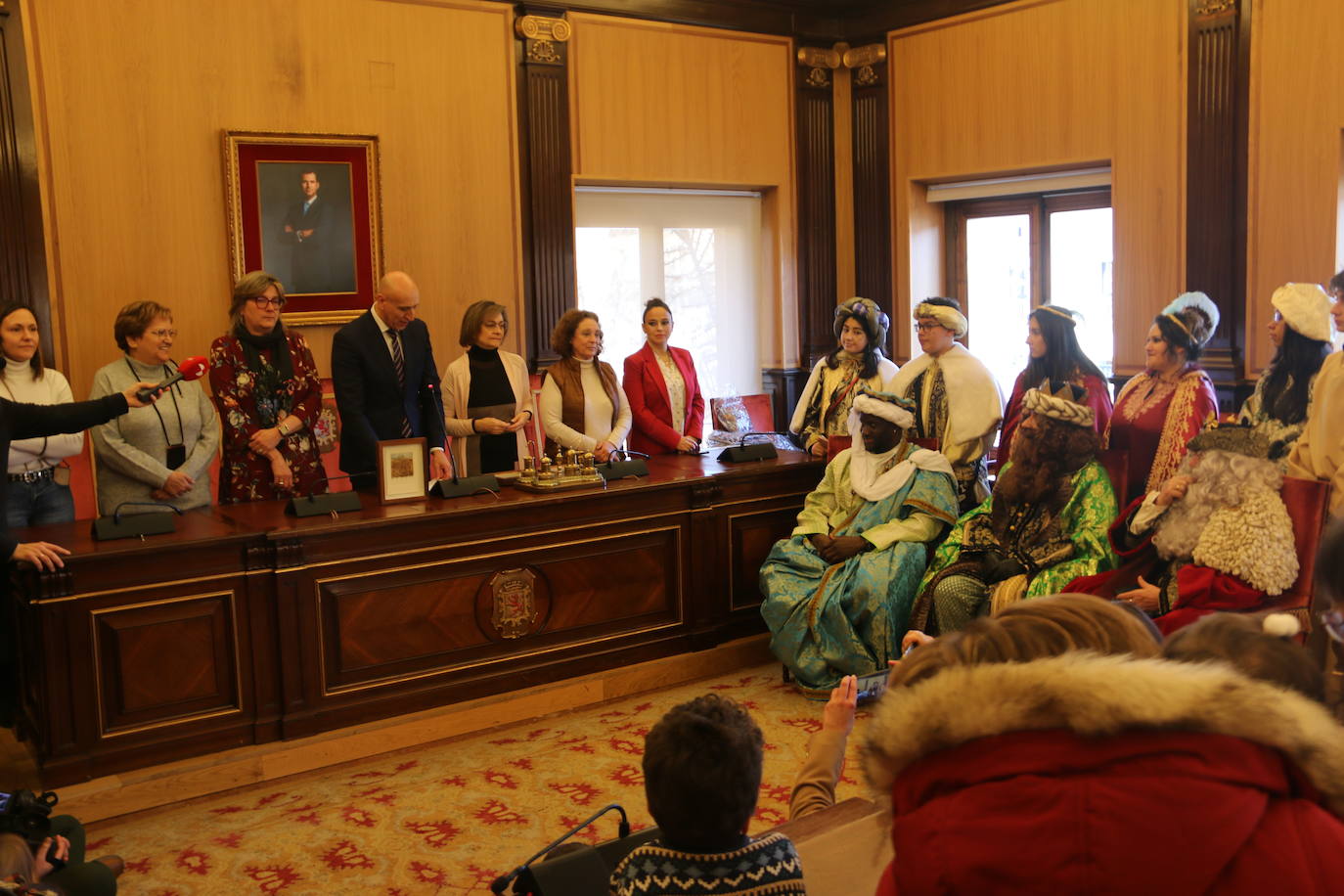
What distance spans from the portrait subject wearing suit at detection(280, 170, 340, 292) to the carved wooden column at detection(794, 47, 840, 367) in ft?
10.3

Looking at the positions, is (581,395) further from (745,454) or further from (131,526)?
(131,526)

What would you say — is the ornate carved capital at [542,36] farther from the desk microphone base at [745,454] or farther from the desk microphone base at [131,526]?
the desk microphone base at [131,526]

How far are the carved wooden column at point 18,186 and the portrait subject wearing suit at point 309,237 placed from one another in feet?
3.86

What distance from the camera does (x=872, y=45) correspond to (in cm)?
805

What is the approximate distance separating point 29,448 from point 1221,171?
582cm

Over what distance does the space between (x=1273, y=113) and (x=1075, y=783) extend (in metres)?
6.05

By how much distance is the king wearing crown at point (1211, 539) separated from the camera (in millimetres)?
3924

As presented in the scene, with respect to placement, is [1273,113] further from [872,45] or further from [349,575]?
[349,575]

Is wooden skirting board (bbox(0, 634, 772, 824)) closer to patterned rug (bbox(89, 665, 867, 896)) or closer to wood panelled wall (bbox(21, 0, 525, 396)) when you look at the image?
patterned rug (bbox(89, 665, 867, 896))

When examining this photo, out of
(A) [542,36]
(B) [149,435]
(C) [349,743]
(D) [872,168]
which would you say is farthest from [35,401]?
(D) [872,168]

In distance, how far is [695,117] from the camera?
7.73 m


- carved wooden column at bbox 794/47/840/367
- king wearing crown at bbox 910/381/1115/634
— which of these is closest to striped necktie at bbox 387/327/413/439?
king wearing crown at bbox 910/381/1115/634

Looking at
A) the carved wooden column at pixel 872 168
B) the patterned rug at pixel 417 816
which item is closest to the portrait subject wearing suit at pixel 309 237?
the patterned rug at pixel 417 816

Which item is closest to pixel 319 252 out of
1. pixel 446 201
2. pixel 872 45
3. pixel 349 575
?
pixel 446 201
